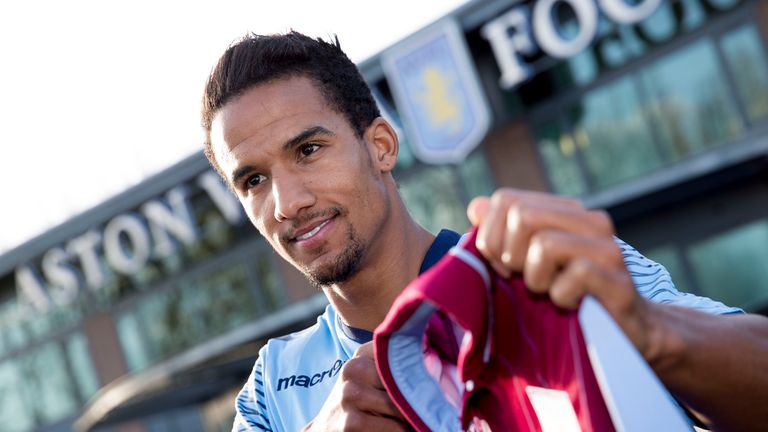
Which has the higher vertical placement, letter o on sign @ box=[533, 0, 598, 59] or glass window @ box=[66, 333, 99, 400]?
letter o on sign @ box=[533, 0, 598, 59]

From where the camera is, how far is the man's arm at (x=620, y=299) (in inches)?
54.6

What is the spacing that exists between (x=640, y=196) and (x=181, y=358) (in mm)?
9448

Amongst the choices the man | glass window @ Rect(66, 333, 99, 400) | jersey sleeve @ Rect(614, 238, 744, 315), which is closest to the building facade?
glass window @ Rect(66, 333, 99, 400)

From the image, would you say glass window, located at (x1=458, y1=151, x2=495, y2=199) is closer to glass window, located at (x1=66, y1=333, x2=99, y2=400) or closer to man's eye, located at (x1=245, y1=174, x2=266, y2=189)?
glass window, located at (x1=66, y1=333, x2=99, y2=400)

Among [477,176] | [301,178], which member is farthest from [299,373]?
[477,176]

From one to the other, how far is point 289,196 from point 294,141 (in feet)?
0.45

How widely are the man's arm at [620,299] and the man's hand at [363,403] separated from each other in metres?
0.47

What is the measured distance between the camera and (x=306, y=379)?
257cm

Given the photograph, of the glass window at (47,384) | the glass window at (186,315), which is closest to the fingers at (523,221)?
the glass window at (186,315)

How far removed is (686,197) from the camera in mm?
15008

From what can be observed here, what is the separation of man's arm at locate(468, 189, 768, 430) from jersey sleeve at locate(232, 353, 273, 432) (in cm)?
123

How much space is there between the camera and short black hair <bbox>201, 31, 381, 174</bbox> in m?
2.51

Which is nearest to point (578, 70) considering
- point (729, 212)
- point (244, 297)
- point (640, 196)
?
point (640, 196)

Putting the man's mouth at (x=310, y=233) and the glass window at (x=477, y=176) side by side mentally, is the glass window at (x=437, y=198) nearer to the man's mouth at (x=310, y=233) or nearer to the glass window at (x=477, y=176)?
the glass window at (x=477, y=176)
